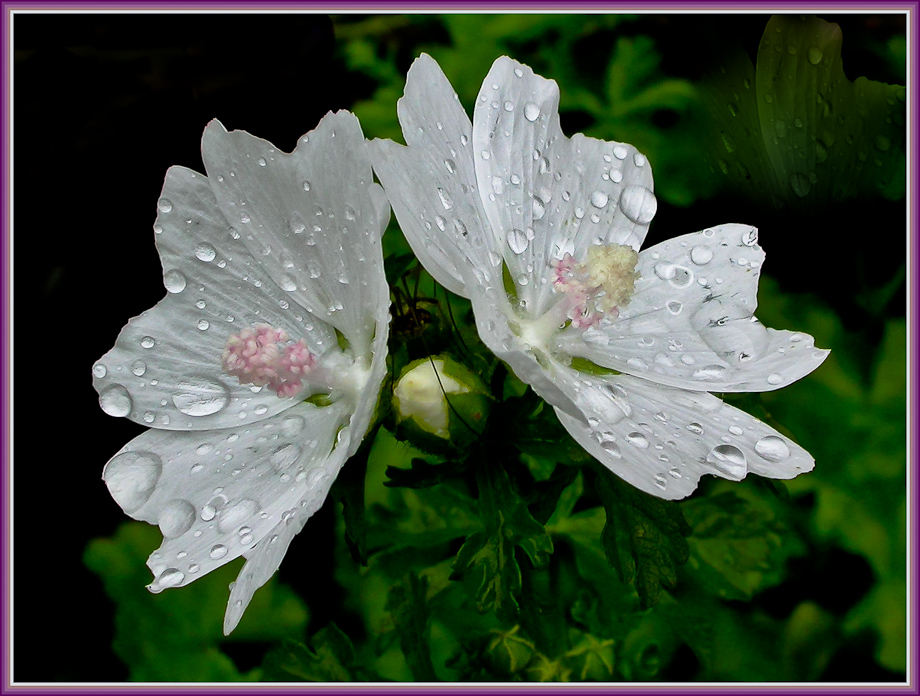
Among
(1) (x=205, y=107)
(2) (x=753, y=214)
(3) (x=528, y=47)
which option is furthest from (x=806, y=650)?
(1) (x=205, y=107)

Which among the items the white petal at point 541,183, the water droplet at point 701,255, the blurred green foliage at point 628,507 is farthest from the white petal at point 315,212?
the water droplet at point 701,255

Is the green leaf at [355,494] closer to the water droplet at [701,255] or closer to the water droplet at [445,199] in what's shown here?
the water droplet at [445,199]

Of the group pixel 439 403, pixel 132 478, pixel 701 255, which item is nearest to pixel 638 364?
pixel 701 255

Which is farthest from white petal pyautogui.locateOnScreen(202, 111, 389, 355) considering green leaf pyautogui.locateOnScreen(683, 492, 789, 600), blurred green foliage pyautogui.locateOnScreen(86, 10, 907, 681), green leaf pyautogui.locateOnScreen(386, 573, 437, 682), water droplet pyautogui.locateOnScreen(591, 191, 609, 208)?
green leaf pyautogui.locateOnScreen(683, 492, 789, 600)

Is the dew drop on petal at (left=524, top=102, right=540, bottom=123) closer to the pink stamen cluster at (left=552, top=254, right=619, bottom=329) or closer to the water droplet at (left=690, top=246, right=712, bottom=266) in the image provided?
the pink stamen cluster at (left=552, top=254, right=619, bottom=329)

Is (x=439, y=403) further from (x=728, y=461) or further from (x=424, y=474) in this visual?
(x=728, y=461)

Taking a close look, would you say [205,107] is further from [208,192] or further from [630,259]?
[630,259]
